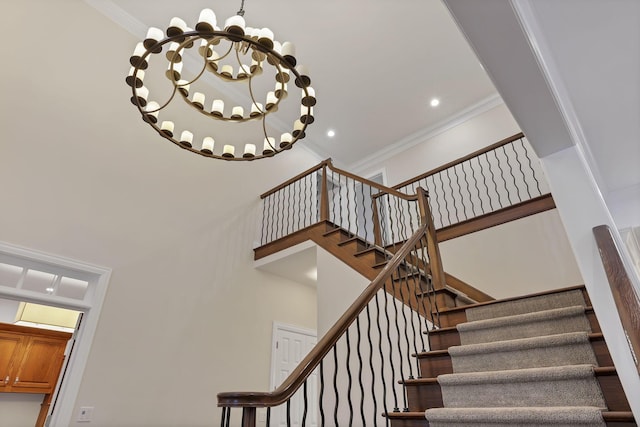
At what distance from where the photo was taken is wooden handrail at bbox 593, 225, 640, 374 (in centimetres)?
135

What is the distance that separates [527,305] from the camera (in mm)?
2738

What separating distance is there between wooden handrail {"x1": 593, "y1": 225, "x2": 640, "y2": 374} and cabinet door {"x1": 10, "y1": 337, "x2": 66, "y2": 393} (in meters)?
7.34

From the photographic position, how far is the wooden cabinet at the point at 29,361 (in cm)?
557

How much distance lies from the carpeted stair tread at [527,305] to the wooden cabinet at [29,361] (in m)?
6.51

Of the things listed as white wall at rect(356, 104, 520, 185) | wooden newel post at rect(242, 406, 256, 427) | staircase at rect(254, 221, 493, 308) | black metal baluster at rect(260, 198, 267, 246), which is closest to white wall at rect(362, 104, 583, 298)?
staircase at rect(254, 221, 493, 308)

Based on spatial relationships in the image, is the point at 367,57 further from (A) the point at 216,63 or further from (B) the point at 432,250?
(B) the point at 432,250

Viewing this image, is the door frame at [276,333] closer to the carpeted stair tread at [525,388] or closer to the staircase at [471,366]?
the staircase at [471,366]

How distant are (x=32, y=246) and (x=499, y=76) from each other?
160 inches

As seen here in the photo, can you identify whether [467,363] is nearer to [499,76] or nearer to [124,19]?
[499,76]

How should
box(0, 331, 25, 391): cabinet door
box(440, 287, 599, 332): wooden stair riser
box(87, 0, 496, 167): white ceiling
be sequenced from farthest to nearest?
box(0, 331, 25, 391): cabinet door, box(87, 0, 496, 167): white ceiling, box(440, 287, 599, 332): wooden stair riser

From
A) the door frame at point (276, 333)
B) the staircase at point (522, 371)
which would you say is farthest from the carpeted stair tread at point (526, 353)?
the door frame at point (276, 333)

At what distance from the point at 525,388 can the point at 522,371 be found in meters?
0.09

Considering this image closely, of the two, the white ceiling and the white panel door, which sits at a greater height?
the white ceiling

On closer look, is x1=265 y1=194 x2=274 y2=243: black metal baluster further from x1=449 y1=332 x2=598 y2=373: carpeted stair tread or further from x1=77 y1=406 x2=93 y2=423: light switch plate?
x1=449 y1=332 x2=598 y2=373: carpeted stair tread
